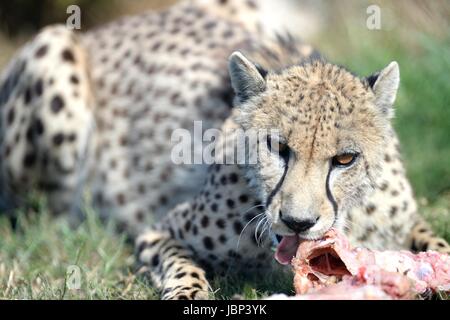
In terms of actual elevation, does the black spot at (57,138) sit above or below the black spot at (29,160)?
above

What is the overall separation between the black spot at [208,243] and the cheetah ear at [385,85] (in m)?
1.11

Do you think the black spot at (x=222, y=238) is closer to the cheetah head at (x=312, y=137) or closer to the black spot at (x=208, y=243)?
the black spot at (x=208, y=243)

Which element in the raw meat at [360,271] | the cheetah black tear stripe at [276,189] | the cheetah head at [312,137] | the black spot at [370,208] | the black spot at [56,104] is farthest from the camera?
the black spot at [56,104]

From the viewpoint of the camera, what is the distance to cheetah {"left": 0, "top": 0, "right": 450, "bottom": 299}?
12.5 feet

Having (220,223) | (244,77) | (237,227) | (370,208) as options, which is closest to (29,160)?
(220,223)

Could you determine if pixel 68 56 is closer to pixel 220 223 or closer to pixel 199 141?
pixel 199 141

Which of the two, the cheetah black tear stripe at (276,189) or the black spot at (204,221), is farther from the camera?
the black spot at (204,221)

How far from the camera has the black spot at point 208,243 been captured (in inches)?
180

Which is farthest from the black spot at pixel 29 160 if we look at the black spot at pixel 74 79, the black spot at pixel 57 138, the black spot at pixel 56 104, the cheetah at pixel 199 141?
the black spot at pixel 74 79

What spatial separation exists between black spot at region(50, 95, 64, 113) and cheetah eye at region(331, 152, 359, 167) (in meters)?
2.38

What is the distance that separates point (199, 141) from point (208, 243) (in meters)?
0.89

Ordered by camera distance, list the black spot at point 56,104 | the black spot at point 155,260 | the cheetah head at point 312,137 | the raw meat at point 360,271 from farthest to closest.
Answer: the black spot at point 56,104 → the black spot at point 155,260 → the cheetah head at point 312,137 → the raw meat at point 360,271
